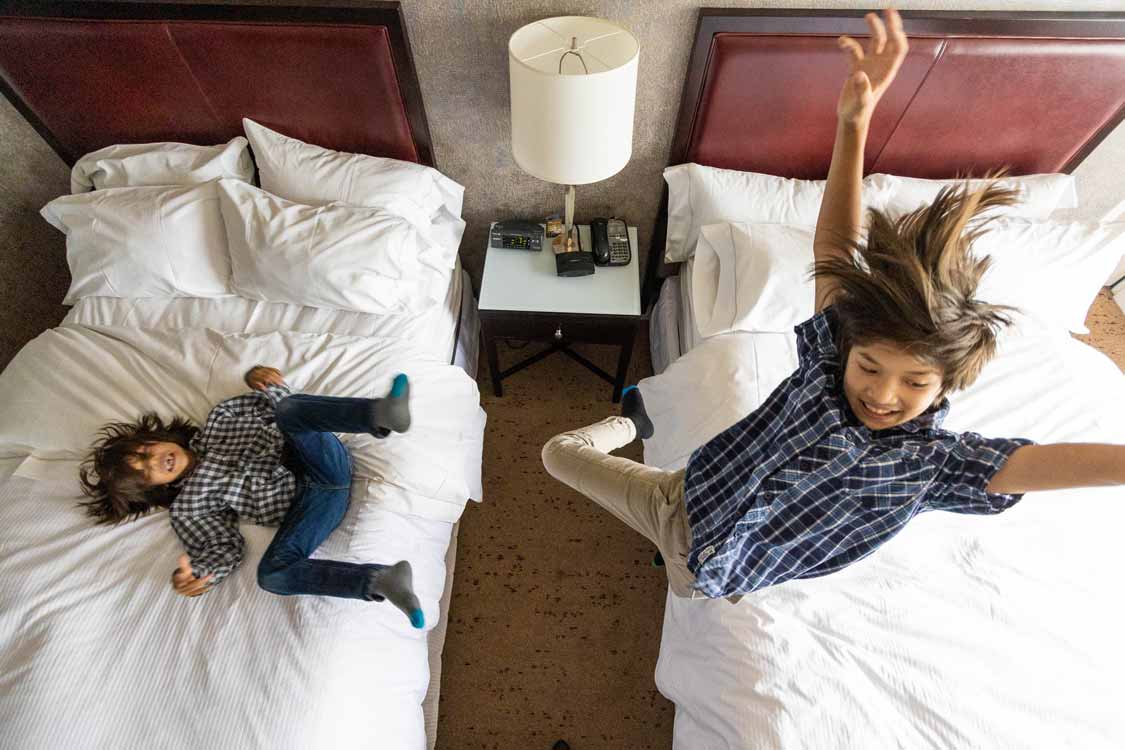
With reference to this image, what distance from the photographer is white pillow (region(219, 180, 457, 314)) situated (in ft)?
5.23

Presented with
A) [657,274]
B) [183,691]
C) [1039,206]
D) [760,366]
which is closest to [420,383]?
[183,691]

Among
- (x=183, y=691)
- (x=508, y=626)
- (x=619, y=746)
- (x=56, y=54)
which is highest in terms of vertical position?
(x=56, y=54)

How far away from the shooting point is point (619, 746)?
1.65m

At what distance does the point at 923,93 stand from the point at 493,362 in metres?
1.67

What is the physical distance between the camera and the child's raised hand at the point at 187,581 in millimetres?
1227

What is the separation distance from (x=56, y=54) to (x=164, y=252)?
643 millimetres

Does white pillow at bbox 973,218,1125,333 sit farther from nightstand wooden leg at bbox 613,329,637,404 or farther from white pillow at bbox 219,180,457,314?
white pillow at bbox 219,180,457,314

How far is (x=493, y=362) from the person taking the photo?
214cm

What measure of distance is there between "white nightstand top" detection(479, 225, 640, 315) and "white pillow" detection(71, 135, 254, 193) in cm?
90

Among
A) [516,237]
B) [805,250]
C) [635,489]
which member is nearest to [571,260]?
[516,237]

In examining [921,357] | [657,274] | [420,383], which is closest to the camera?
[921,357]

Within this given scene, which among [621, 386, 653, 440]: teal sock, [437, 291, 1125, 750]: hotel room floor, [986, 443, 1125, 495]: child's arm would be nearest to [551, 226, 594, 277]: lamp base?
[621, 386, 653, 440]: teal sock

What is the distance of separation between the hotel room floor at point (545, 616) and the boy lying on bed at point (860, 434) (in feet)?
2.04

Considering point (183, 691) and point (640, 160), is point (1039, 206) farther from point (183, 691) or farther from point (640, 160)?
point (183, 691)
